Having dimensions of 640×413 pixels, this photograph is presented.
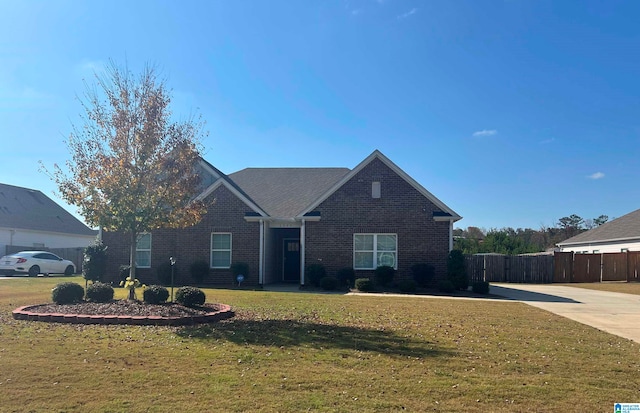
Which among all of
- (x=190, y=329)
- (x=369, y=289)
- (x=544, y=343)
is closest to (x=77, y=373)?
(x=190, y=329)

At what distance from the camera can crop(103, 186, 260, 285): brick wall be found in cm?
2225

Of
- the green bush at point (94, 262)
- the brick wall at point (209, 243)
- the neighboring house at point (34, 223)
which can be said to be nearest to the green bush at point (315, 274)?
the brick wall at point (209, 243)

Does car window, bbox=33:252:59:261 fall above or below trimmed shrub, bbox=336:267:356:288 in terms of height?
above

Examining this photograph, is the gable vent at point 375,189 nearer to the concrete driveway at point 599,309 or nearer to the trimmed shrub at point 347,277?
the trimmed shrub at point 347,277

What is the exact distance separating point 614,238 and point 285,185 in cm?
2488

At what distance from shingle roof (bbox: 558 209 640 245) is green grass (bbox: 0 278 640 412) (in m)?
27.8

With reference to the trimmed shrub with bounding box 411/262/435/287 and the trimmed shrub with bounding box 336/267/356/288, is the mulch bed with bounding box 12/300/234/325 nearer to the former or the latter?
the trimmed shrub with bounding box 336/267/356/288

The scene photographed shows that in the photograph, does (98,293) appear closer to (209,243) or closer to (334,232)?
(209,243)

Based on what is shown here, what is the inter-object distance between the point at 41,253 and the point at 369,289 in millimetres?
20981

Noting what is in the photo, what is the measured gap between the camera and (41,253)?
29516 millimetres

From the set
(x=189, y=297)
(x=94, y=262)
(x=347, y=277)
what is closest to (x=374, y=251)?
(x=347, y=277)

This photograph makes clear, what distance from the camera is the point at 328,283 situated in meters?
20.6

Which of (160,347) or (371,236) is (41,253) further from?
(160,347)

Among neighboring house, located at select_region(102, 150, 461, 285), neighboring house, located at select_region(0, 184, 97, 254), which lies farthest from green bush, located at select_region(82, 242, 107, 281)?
neighboring house, located at select_region(0, 184, 97, 254)
